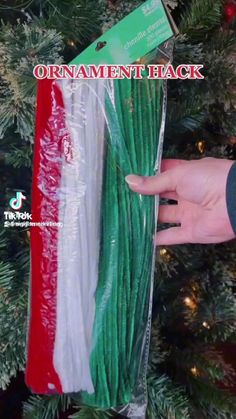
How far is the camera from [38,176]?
464 mm

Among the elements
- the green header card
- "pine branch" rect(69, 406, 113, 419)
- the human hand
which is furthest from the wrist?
"pine branch" rect(69, 406, 113, 419)

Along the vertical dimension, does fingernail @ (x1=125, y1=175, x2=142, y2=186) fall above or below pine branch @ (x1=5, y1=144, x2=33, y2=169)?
below

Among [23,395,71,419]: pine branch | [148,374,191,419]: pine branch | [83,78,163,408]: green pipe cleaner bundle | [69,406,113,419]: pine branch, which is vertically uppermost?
[83,78,163,408]: green pipe cleaner bundle

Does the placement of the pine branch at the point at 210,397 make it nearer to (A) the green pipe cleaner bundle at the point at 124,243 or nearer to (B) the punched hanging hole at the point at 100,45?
(A) the green pipe cleaner bundle at the point at 124,243

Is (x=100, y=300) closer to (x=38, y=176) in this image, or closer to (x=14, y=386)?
(x=38, y=176)

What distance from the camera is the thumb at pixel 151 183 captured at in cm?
46

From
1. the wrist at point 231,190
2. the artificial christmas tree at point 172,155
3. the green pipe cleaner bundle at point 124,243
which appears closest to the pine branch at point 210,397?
the artificial christmas tree at point 172,155

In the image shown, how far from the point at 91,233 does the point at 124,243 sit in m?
0.03

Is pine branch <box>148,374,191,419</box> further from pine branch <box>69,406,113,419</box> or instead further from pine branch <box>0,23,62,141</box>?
pine branch <box>0,23,62,141</box>

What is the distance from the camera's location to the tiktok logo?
506mm

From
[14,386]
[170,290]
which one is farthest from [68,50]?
[14,386]

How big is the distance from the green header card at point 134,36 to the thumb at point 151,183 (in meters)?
0.11

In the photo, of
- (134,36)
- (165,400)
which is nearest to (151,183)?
(134,36)

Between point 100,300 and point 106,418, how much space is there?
145mm
